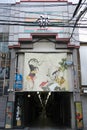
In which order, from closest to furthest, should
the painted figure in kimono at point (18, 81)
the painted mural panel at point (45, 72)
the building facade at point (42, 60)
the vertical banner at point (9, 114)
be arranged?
the vertical banner at point (9, 114)
the building facade at point (42, 60)
the painted figure in kimono at point (18, 81)
the painted mural panel at point (45, 72)

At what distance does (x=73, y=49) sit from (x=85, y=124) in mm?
7388

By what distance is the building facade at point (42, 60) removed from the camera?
17.9m

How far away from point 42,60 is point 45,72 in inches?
51.4

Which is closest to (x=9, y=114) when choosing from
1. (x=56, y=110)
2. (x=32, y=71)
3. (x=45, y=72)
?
(x=32, y=71)

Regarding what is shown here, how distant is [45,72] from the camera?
60.7 feet

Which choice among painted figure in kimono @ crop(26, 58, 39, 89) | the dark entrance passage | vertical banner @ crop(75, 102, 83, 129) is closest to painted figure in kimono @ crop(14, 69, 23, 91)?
painted figure in kimono @ crop(26, 58, 39, 89)

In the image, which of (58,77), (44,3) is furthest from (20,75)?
(44,3)

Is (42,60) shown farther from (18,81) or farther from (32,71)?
(18,81)

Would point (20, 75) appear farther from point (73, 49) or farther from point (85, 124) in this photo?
point (85, 124)

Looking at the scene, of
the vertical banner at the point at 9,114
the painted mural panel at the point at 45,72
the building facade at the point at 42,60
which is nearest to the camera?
the vertical banner at the point at 9,114

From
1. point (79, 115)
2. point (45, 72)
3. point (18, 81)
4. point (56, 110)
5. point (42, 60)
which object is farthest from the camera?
point (56, 110)

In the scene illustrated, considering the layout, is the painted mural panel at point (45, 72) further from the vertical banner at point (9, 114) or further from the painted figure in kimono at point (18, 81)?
the vertical banner at point (9, 114)

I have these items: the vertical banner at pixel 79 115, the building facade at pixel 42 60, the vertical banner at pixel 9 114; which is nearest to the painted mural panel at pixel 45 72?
the building facade at pixel 42 60

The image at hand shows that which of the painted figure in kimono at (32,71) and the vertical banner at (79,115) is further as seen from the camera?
the painted figure in kimono at (32,71)
